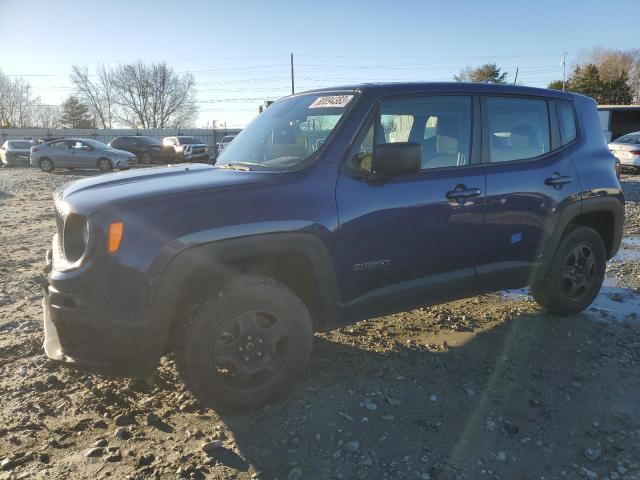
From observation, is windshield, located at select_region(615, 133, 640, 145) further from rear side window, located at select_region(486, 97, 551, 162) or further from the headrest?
the headrest

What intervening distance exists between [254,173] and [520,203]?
1.98 metres

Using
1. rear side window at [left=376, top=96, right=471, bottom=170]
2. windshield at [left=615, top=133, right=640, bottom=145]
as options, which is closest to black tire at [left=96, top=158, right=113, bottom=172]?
windshield at [left=615, top=133, right=640, bottom=145]

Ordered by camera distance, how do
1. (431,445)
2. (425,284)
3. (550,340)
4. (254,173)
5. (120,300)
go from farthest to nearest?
1. (550,340)
2. (425,284)
3. (254,173)
4. (431,445)
5. (120,300)

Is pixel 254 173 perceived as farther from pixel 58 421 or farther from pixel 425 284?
pixel 58 421

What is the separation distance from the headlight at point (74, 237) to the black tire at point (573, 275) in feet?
11.6

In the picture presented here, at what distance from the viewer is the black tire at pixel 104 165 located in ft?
77.4

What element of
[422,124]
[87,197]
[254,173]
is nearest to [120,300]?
[87,197]

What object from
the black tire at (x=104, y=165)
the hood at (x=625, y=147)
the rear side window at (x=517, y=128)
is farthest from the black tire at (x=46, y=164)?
the rear side window at (x=517, y=128)

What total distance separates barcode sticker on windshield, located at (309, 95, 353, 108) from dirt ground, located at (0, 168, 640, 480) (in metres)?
1.78

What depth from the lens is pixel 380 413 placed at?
3.02 metres

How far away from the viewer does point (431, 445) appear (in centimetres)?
272

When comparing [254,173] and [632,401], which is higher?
[254,173]

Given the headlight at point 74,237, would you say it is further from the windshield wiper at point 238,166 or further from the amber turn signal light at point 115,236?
the windshield wiper at point 238,166

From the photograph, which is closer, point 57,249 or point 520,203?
point 57,249
